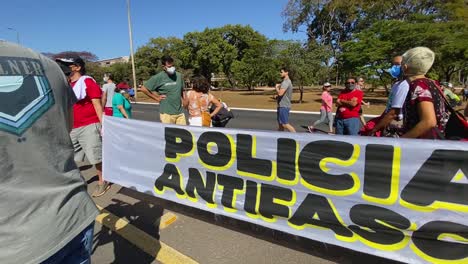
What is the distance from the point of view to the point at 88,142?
4629mm

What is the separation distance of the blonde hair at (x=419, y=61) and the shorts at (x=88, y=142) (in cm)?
389

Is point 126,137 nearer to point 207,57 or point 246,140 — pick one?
point 246,140

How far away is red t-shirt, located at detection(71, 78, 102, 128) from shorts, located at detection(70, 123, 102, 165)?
0.07 metres

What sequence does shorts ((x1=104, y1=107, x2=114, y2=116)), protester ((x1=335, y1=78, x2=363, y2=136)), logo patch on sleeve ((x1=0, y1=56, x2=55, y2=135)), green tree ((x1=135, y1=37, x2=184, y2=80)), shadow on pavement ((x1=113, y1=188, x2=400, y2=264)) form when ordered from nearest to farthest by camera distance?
logo patch on sleeve ((x1=0, y1=56, x2=55, y2=135)) < shadow on pavement ((x1=113, y1=188, x2=400, y2=264)) < protester ((x1=335, y1=78, x2=363, y2=136)) < shorts ((x1=104, y1=107, x2=114, y2=116)) < green tree ((x1=135, y1=37, x2=184, y2=80))

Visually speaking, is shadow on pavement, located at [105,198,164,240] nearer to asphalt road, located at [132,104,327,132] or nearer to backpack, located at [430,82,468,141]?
backpack, located at [430,82,468,141]

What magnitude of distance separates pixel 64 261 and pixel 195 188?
7.39ft

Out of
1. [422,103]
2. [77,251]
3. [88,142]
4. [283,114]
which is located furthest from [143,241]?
[283,114]

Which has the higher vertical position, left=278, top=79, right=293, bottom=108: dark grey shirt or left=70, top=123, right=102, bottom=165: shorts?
left=278, top=79, right=293, bottom=108: dark grey shirt

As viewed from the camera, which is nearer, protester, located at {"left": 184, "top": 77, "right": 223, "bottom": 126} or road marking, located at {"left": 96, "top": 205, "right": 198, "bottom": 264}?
road marking, located at {"left": 96, "top": 205, "right": 198, "bottom": 264}

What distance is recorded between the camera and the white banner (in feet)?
7.72

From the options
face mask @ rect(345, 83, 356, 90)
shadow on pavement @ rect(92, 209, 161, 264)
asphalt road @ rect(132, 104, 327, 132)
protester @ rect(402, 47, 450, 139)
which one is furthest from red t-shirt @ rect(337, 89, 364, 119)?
asphalt road @ rect(132, 104, 327, 132)

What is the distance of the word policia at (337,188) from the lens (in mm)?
2348

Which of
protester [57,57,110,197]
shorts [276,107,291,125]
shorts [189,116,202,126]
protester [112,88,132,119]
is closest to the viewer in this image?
protester [57,57,110,197]

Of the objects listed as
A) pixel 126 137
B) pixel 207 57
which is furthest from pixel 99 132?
pixel 207 57
